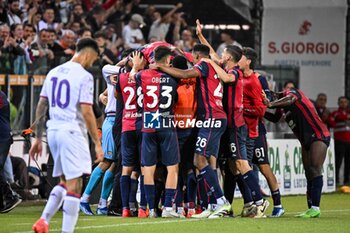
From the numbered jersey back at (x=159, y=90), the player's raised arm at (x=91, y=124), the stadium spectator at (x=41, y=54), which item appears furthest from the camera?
the stadium spectator at (x=41, y=54)

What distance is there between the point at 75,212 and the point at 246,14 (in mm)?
17438

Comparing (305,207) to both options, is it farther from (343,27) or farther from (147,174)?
(343,27)

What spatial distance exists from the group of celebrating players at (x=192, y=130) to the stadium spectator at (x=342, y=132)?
9739 mm

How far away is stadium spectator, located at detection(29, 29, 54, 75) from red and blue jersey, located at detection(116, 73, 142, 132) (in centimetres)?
545

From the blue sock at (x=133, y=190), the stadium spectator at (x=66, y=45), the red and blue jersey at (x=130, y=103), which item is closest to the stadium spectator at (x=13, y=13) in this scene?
the stadium spectator at (x=66, y=45)

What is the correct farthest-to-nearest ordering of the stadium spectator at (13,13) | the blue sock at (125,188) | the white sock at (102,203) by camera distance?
the stadium spectator at (13,13) → the white sock at (102,203) → the blue sock at (125,188)

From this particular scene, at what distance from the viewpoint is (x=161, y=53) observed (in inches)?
575

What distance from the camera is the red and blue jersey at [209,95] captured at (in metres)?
14.8

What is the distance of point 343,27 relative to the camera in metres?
27.1

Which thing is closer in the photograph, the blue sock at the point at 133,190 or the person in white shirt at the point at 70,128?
the person in white shirt at the point at 70,128

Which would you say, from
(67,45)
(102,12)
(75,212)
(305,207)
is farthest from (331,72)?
(75,212)

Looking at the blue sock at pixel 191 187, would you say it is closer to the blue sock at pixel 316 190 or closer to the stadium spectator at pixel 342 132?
the blue sock at pixel 316 190

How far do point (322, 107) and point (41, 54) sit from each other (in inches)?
287

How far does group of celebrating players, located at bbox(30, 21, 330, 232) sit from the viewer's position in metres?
14.7
